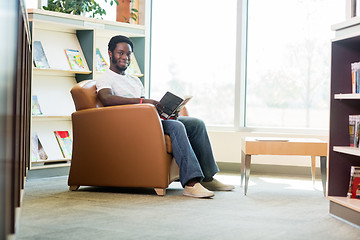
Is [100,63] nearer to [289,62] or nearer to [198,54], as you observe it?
[198,54]

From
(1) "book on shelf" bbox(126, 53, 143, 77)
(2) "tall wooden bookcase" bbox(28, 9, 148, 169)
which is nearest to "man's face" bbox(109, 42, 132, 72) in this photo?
(2) "tall wooden bookcase" bbox(28, 9, 148, 169)

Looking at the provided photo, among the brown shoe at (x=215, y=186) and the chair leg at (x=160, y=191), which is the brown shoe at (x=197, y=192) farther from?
the brown shoe at (x=215, y=186)

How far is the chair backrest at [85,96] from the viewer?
4113 mm

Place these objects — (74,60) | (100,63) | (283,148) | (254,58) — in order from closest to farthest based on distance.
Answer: (283,148) < (74,60) < (100,63) < (254,58)

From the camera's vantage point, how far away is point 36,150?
4.80 m

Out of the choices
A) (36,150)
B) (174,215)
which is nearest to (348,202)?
(174,215)

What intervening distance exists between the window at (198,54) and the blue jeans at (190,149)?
199 cm

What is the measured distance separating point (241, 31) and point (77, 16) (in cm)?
185

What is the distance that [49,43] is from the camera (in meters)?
5.06

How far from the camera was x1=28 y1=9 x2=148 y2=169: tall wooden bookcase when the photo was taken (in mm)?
4871

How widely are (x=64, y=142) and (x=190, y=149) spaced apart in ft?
5.36

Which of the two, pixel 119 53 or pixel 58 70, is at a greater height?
pixel 119 53

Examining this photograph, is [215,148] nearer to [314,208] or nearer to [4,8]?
[314,208]

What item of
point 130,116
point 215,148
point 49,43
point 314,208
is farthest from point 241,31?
point 314,208
